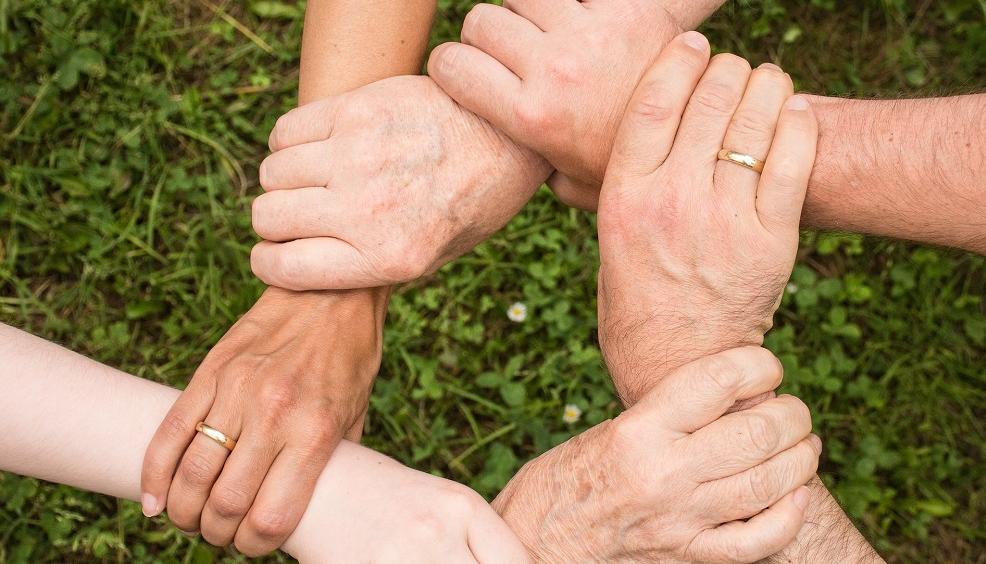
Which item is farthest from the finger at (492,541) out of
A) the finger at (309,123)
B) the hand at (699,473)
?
the finger at (309,123)

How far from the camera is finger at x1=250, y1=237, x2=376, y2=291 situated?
88.1 inches

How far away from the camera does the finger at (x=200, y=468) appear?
202 centimetres

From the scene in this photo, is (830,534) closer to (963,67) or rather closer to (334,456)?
(334,456)

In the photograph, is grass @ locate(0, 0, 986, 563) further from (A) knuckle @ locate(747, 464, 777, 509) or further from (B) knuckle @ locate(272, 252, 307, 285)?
(A) knuckle @ locate(747, 464, 777, 509)

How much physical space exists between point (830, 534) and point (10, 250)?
317cm

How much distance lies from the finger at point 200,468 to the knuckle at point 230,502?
0.15ft

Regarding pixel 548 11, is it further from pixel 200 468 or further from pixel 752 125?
pixel 200 468

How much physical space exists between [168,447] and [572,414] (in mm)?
1555

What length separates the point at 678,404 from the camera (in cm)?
192

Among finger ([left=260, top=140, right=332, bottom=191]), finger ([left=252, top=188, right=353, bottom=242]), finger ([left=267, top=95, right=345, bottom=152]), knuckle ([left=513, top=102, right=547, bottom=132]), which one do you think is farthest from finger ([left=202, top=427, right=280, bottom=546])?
knuckle ([left=513, top=102, right=547, bottom=132])

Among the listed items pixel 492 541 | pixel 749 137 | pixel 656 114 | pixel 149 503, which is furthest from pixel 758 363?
pixel 149 503

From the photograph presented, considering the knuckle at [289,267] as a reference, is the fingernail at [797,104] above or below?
above

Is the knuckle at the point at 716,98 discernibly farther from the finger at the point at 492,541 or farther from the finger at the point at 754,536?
the finger at the point at 492,541

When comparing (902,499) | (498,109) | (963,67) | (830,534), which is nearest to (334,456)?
(498,109)
